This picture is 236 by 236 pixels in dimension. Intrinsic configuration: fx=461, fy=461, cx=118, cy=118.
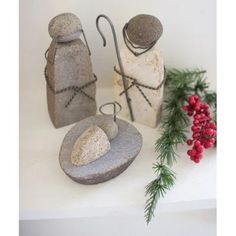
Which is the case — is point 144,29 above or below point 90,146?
→ above

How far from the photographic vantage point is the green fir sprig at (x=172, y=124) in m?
0.59

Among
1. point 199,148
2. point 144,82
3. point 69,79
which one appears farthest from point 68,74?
point 199,148

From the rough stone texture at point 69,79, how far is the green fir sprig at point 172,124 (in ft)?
0.40

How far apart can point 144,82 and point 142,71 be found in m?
0.02

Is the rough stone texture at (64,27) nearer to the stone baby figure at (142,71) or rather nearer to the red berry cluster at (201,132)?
the stone baby figure at (142,71)

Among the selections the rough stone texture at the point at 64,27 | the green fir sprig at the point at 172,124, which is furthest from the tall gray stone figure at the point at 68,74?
the green fir sprig at the point at 172,124

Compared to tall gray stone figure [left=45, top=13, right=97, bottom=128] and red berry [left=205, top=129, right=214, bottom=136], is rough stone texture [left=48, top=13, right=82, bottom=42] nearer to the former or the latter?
tall gray stone figure [left=45, top=13, right=97, bottom=128]

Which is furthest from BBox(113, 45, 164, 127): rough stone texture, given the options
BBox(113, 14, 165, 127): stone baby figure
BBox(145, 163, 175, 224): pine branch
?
BBox(145, 163, 175, 224): pine branch

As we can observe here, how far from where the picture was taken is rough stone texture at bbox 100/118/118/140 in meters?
0.63

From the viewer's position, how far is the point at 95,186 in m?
0.60

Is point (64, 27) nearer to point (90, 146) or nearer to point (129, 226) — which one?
point (90, 146)

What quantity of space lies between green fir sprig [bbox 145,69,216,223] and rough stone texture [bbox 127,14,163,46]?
134 mm
